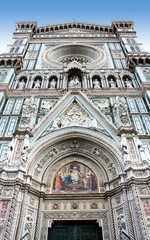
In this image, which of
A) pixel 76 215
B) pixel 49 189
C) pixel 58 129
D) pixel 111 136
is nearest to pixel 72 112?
pixel 58 129

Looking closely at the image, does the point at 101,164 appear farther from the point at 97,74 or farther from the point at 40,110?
the point at 97,74

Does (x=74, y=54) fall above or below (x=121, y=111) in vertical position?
above

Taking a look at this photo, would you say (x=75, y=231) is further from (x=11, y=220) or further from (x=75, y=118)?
(x=75, y=118)

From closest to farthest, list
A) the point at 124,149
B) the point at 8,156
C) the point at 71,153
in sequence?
the point at 8,156 < the point at 124,149 < the point at 71,153

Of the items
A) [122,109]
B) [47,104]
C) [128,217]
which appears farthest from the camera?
[47,104]

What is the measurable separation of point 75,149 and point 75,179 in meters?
1.38

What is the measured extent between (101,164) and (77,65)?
701 centimetres

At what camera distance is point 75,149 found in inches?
376

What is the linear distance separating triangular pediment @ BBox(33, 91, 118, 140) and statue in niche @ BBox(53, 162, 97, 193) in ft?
5.59

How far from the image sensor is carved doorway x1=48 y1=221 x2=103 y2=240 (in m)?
7.31

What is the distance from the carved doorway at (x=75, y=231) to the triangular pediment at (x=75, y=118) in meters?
3.46

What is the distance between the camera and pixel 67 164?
30.4 feet

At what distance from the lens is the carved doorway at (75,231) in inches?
288

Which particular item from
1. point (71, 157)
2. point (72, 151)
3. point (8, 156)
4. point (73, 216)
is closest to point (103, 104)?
point (72, 151)
